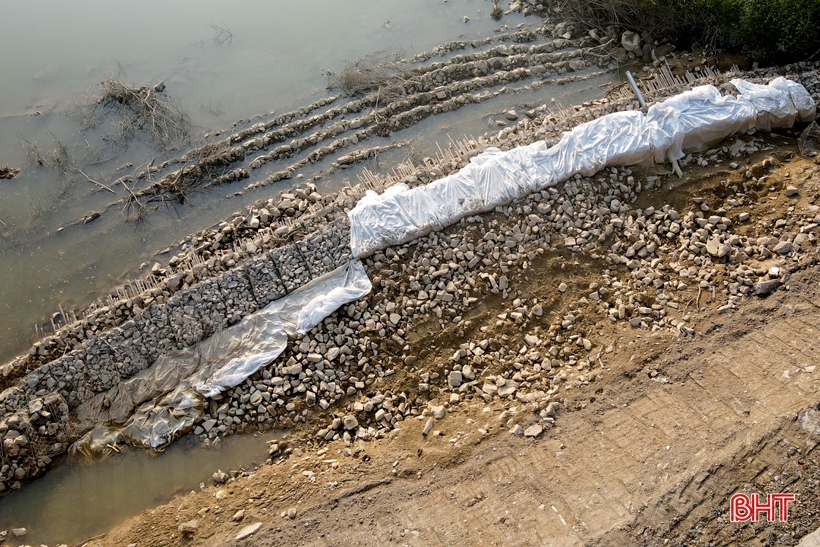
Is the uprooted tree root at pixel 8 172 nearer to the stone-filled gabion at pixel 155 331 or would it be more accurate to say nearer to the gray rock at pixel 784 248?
the stone-filled gabion at pixel 155 331

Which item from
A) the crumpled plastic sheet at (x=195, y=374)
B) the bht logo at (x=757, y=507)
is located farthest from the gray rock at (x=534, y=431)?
the crumpled plastic sheet at (x=195, y=374)

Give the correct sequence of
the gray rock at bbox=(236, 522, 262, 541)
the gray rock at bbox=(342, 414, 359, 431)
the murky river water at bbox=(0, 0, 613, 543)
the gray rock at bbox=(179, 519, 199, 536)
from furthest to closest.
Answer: the murky river water at bbox=(0, 0, 613, 543)
the gray rock at bbox=(342, 414, 359, 431)
the gray rock at bbox=(179, 519, 199, 536)
the gray rock at bbox=(236, 522, 262, 541)

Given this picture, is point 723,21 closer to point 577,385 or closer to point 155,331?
point 577,385

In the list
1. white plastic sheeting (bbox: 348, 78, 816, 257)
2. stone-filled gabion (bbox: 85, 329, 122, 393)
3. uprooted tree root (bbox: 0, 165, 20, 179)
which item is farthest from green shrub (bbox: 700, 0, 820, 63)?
uprooted tree root (bbox: 0, 165, 20, 179)

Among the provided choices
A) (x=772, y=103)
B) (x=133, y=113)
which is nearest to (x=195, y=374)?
(x=133, y=113)

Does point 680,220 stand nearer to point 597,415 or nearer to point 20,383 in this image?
point 597,415

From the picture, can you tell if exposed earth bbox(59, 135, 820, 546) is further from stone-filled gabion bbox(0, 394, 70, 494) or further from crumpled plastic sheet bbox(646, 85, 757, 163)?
crumpled plastic sheet bbox(646, 85, 757, 163)
